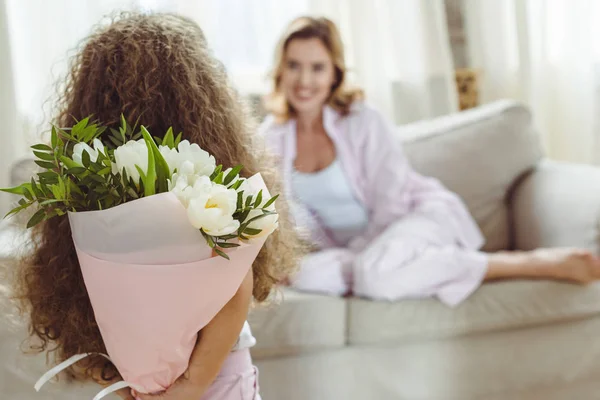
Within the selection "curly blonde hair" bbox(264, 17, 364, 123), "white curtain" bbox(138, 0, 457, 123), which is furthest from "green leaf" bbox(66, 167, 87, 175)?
"white curtain" bbox(138, 0, 457, 123)

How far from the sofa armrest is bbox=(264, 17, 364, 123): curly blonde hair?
68cm

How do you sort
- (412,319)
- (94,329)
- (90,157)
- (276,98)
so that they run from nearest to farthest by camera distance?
(90,157), (94,329), (412,319), (276,98)

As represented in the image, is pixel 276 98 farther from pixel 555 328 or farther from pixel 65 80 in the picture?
pixel 65 80

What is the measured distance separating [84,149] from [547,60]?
3.01 m

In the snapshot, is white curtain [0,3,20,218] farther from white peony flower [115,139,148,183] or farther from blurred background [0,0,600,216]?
white peony flower [115,139,148,183]

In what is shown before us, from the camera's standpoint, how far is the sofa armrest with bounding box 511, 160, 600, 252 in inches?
94.0

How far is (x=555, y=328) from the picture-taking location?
7.28 feet

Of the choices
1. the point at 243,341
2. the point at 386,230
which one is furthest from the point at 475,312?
the point at 243,341

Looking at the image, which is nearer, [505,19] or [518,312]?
[518,312]

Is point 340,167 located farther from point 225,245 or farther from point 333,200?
point 225,245

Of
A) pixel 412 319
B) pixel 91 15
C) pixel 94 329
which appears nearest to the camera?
pixel 94 329

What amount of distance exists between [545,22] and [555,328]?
68.1 inches

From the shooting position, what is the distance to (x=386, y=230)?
2.46 metres

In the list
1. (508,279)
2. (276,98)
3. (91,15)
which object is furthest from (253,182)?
(91,15)
